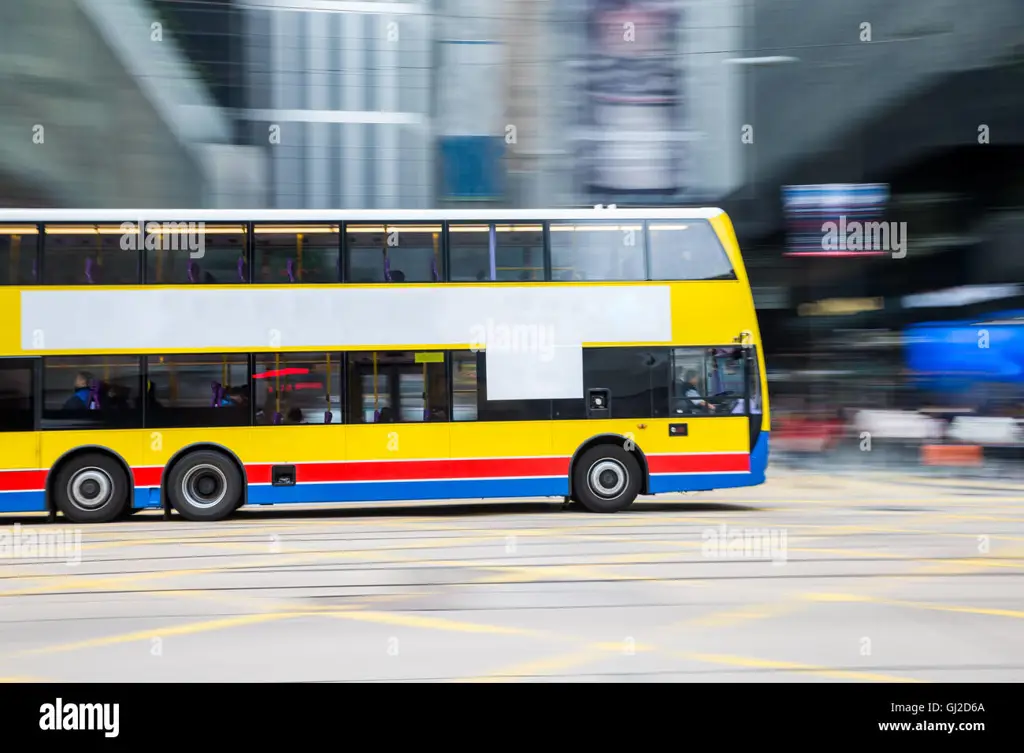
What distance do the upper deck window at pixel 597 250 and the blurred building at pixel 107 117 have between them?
11.2 m

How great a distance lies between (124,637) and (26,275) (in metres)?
7.17

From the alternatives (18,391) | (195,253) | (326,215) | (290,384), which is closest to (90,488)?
(18,391)

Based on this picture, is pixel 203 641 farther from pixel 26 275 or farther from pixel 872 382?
pixel 872 382

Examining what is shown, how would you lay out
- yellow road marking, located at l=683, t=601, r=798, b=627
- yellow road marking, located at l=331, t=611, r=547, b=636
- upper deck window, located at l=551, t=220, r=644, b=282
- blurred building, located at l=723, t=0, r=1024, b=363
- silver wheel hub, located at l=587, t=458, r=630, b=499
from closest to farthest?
1. yellow road marking, located at l=331, t=611, r=547, b=636
2. yellow road marking, located at l=683, t=601, r=798, b=627
3. upper deck window, located at l=551, t=220, r=644, b=282
4. silver wheel hub, located at l=587, t=458, r=630, b=499
5. blurred building, located at l=723, t=0, r=1024, b=363

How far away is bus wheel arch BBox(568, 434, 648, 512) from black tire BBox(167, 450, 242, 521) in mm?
3796

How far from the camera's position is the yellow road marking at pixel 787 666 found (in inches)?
178

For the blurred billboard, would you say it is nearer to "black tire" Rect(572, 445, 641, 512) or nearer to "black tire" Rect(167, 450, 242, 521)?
"black tire" Rect(572, 445, 641, 512)

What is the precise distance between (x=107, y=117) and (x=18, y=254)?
39.5 ft

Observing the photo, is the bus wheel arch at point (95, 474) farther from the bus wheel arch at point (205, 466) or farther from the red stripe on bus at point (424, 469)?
the bus wheel arch at point (205, 466)

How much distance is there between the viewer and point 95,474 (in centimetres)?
1162

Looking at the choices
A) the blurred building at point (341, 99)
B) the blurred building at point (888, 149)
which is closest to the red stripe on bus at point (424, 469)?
the blurred building at point (888, 149)

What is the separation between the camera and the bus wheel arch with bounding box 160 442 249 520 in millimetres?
11758

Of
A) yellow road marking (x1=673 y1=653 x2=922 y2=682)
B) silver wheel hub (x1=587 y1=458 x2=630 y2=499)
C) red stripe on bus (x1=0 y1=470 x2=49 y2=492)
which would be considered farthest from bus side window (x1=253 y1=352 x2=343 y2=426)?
yellow road marking (x1=673 y1=653 x2=922 y2=682)

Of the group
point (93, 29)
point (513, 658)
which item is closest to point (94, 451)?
point (513, 658)
